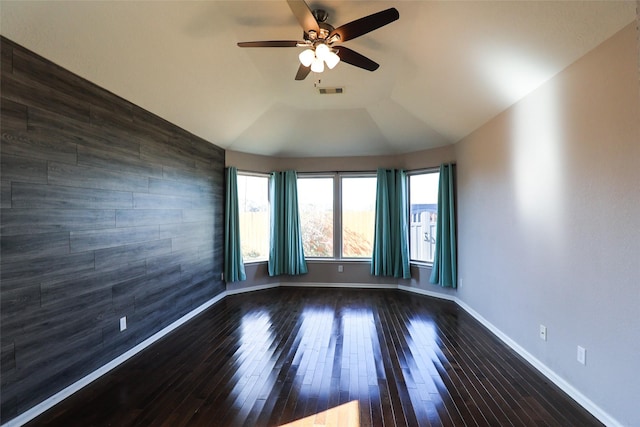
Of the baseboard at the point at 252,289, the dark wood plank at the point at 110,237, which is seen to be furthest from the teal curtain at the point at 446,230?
the dark wood plank at the point at 110,237

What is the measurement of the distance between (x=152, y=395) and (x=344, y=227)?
155 inches

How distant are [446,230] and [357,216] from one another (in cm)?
165

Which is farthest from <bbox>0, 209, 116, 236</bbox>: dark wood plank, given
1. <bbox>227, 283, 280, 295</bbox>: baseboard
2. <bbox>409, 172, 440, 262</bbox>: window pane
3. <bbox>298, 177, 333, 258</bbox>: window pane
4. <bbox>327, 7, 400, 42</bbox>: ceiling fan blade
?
<bbox>409, 172, 440, 262</bbox>: window pane

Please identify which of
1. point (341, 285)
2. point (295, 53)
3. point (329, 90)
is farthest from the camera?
point (341, 285)

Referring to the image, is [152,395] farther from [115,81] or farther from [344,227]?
[344,227]

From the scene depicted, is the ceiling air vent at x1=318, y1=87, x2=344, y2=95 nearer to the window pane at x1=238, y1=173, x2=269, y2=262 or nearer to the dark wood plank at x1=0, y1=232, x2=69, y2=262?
the window pane at x1=238, y1=173, x2=269, y2=262

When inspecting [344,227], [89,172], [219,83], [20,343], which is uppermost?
[219,83]

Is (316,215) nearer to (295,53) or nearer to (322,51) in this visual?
(295,53)

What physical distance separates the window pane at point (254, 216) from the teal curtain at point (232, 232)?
0.23 m

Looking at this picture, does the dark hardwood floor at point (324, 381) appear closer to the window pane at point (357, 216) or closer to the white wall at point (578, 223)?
the white wall at point (578, 223)

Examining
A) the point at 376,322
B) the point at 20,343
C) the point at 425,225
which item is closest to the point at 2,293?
the point at 20,343

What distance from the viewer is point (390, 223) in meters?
5.12

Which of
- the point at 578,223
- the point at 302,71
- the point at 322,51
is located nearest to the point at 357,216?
the point at 302,71

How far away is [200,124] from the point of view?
3.80 meters
